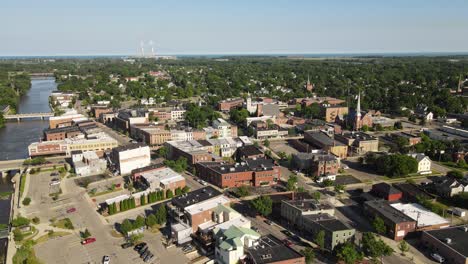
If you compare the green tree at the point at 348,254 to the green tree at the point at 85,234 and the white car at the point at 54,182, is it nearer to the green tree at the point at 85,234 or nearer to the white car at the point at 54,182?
the green tree at the point at 85,234

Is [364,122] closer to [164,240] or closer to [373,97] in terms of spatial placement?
[373,97]

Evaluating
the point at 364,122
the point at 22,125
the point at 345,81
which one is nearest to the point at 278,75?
the point at 345,81

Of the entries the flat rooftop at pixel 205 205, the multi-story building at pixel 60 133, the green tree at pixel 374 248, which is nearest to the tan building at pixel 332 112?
the multi-story building at pixel 60 133

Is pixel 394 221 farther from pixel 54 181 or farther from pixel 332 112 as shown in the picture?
pixel 332 112

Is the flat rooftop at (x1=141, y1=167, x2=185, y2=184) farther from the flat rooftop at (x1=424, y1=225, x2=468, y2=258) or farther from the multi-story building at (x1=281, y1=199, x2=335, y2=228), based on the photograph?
the flat rooftop at (x1=424, y1=225, x2=468, y2=258)

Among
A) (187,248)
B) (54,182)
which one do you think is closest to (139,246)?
(187,248)
